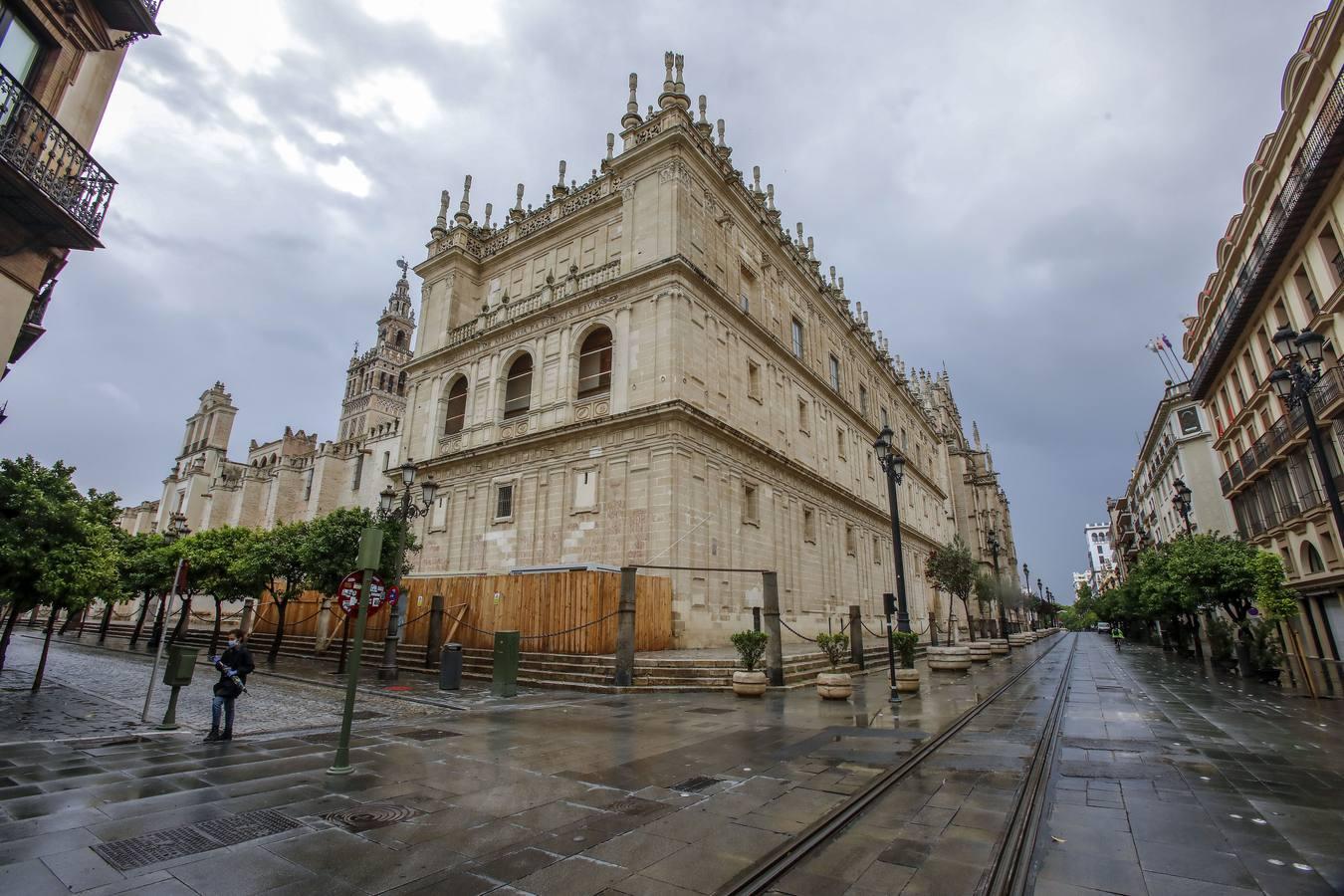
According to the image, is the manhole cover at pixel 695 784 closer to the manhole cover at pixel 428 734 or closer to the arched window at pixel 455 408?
the manhole cover at pixel 428 734

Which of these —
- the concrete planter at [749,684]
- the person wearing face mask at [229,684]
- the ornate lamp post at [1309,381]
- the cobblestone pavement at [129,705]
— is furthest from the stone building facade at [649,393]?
the ornate lamp post at [1309,381]

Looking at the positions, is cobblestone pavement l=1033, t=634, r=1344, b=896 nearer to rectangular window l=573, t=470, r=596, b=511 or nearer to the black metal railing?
the black metal railing

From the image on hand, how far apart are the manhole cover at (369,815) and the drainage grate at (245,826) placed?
32 cm

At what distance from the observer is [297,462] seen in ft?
168

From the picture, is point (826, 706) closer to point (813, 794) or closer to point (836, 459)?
point (813, 794)

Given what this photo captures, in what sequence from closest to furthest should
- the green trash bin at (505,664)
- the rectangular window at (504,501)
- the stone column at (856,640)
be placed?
the green trash bin at (505,664)
the stone column at (856,640)
the rectangular window at (504,501)

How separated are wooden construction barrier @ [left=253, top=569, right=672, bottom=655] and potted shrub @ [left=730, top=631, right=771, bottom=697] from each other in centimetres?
363

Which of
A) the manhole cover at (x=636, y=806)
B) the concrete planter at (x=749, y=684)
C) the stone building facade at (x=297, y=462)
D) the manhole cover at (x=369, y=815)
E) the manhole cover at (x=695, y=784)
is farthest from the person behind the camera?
the stone building facade at (x=297, y=462)

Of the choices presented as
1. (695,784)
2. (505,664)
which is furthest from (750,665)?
(695,784)

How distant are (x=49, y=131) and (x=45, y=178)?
3.02ft

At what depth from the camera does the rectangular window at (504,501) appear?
24.1 meters

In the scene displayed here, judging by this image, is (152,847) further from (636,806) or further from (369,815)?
(636,806)

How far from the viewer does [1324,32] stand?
1588cm

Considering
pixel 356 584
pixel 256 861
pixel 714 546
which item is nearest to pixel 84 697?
pixel 356 584
